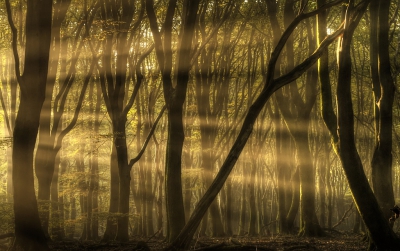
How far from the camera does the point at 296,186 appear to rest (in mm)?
18422

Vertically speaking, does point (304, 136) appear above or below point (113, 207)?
above

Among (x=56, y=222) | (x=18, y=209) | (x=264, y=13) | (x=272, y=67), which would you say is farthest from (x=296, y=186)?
(x=18, y=209)

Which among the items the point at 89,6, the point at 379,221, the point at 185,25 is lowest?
the point at 379,221

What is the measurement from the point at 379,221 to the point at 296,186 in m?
10.2

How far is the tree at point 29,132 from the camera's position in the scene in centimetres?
885

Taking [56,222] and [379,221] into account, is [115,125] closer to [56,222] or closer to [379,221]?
[56,222]

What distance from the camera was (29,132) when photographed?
29.0ft

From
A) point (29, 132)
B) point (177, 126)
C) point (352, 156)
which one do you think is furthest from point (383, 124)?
point (29, 132)

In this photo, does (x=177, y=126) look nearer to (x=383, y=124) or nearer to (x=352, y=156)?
(x=352, y=156)

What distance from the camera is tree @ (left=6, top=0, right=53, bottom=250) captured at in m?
8.85

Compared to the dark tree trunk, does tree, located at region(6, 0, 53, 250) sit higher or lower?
→ higher

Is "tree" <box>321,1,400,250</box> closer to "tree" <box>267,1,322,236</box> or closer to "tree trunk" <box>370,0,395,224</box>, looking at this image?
"tree trunk" <box>370,0,395,224</box>

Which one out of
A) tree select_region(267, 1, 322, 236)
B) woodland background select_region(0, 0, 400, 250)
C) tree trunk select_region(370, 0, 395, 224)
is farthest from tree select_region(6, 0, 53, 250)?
tree select_region(267, 1, 322, 236)

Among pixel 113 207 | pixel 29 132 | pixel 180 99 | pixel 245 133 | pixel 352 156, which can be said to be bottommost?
pixel 113 207
